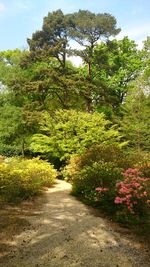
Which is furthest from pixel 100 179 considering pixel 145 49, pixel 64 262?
pixel 145 49

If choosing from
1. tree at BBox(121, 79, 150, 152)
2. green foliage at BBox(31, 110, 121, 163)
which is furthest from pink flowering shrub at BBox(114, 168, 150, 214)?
tree at BBox(121, 79, 150, 152)

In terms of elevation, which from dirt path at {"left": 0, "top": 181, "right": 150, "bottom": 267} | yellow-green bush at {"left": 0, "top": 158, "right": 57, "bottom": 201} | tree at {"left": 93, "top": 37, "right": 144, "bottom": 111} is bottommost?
dirt path at {"left": 0, "top": 181, "right": 150, "bottom": 267}

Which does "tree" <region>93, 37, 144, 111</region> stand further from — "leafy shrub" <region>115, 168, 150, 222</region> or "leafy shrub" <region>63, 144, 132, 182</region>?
"leafy shrub" <region>115, 168, 150, 222</region>

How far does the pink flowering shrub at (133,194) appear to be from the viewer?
278 inches

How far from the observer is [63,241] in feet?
18.8

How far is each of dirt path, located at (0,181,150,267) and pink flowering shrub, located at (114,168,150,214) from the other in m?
0.66

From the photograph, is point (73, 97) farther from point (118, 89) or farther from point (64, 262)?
point (64, 262)

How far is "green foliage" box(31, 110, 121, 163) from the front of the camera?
15.7 m

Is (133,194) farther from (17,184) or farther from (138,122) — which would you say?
(138,122)

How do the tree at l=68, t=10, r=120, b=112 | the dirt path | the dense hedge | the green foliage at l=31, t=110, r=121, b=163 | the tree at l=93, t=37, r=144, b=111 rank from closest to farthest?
the dirt path
the dense hedge
the green foliage at l=31, t=110, r=121, b=163
the tree at l=68, t=10, r=120, b=112
the tree at l=93, t=37, r=144, b=111

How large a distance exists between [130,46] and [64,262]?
Result: 2610cm

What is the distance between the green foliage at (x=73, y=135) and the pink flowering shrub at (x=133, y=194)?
7824mm

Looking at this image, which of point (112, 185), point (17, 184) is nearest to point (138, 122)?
point (112, 185)

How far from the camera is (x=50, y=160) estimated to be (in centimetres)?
1766
